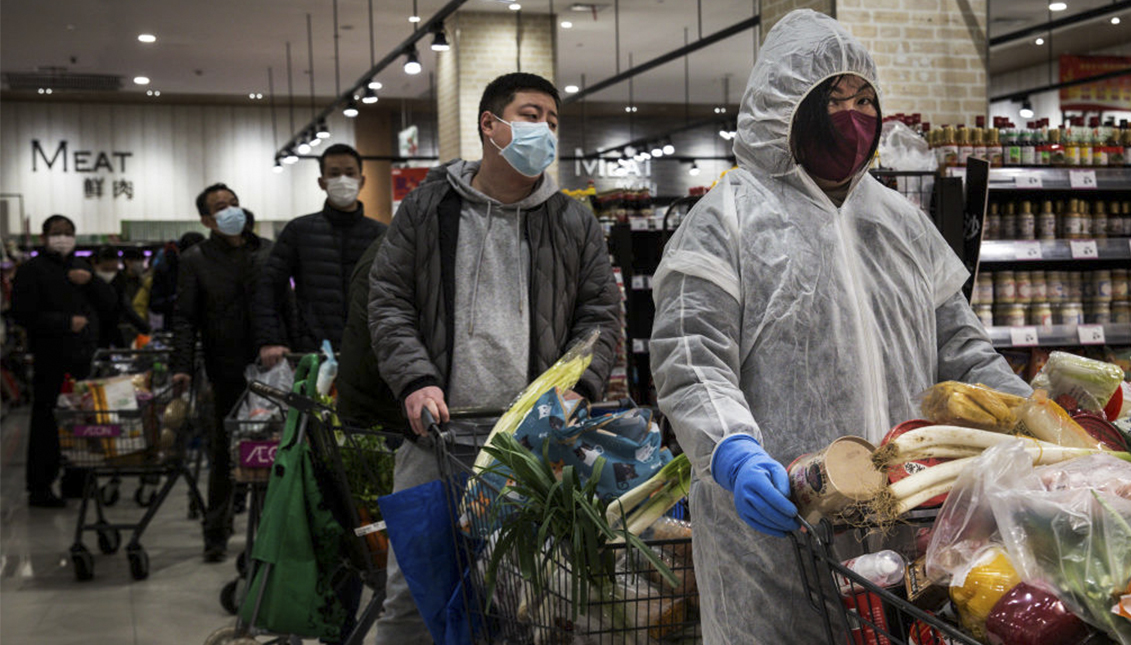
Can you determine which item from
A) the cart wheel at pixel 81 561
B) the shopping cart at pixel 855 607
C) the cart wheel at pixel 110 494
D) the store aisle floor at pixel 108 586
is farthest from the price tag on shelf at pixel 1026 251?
the cart wheel at pixel 110 494

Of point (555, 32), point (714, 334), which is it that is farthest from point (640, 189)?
point (555, 32)

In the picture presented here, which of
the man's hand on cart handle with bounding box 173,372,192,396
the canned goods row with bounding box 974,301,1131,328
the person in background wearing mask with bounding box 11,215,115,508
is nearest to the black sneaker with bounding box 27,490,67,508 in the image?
the person in background wearing mask with bounding box 11,215,115,508

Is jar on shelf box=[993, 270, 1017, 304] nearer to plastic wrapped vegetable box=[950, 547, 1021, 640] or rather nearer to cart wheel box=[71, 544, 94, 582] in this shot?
plastic wrapped vegetable box=[950, 547, 1021, 640]

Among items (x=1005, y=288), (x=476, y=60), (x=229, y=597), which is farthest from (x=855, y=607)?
(x=476, y=60)

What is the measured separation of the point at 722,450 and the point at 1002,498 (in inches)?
18.1

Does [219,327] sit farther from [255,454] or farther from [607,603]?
[607,603]

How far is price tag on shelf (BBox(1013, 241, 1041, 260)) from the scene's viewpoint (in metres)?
4.93

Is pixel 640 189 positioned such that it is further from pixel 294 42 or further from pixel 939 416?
pixel 294 42

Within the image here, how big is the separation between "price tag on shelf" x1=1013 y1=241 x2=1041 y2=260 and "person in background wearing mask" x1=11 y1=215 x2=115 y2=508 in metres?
5.83

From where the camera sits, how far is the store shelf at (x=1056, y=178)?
487 cm

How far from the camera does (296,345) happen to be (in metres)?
5.42

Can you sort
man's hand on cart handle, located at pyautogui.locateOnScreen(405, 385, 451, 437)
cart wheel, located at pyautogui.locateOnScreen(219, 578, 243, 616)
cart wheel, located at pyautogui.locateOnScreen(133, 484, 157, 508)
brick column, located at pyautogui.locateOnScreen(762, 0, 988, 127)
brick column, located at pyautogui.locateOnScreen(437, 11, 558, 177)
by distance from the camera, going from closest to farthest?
man's hand on cart handle, located at pyautogui.locateOnScreen(405, 385, 451, 437) < cart wheel, located at pyautogui.locateOnScreen(219, 578, 243, 616) < brick column, located at pyautogui.locateOnScreen(762, 0, 988, 127) < cart wheel, located at pyautogui.locateOnScreen(133, 484, 157, 508) < brick column, located at pyautogui.locateOnScreen(437, 11, 558, 177)

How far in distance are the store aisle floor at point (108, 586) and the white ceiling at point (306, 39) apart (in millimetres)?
7191

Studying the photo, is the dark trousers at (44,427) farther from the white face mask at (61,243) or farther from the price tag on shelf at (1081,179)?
the price tag on shelf at (1081,179)
